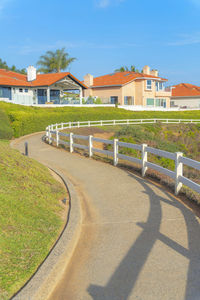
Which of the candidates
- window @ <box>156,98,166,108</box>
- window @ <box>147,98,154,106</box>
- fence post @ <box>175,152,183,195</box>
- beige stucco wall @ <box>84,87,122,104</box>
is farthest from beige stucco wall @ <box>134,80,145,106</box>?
fence post @ <box>175,152,183,195</box>

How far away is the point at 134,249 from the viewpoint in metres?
5.68

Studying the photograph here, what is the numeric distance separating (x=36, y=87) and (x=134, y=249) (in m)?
46.2

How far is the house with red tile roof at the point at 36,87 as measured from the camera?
45719mm

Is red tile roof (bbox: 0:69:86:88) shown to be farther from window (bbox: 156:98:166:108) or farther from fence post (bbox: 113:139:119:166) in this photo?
fence post (bbox: 113:139:119:166)

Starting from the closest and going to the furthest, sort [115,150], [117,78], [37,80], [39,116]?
[115,150]
[39,116]
[37,80]
[117,78]

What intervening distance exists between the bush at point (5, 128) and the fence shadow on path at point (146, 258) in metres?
19.9

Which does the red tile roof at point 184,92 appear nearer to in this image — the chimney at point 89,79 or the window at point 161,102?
the window at point 161,102

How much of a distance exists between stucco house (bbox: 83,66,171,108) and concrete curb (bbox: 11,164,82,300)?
2149 inches

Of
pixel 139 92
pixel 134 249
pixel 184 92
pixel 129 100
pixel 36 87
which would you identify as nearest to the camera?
pixel 134 249

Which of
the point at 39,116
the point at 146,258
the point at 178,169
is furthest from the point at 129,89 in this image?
the point at 146,258

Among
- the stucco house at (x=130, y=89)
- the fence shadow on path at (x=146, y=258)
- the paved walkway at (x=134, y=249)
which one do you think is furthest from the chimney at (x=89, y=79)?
the fence shadow on path at (x=146, y=258)

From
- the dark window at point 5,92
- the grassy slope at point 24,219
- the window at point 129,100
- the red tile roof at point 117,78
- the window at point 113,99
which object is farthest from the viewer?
the window at point 129,100

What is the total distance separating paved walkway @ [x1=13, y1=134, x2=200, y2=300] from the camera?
445cm

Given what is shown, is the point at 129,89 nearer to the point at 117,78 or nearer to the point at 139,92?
the point at 139,92
